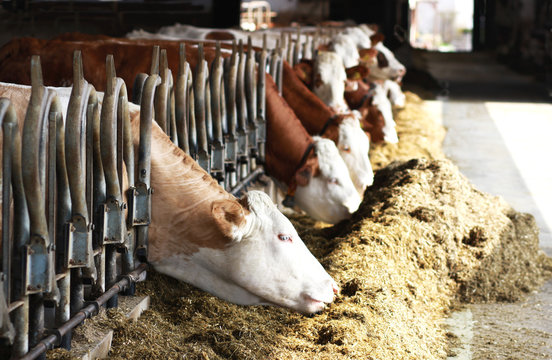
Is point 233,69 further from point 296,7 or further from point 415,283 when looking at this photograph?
point 296,7

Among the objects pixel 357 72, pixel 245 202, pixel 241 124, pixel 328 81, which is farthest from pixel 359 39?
pixel 245 202

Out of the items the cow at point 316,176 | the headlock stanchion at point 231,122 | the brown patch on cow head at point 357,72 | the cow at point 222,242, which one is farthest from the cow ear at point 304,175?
the brown patch on cow head at point 357,72

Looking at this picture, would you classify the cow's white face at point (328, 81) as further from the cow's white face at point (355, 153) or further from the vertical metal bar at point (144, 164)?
the vertical metal bar at point (144, 164)

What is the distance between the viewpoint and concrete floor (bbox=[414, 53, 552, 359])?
4074 millimetres

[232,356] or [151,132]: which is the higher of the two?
[151,132]

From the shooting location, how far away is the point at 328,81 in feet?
24.4

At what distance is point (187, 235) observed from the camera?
313 cm

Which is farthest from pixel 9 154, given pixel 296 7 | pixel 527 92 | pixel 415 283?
pixel 296 7

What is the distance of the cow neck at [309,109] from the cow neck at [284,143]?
19.5 inches

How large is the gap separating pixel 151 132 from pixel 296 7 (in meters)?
18.4

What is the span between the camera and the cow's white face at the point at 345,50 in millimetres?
9760

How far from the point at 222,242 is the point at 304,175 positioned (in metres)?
2.43

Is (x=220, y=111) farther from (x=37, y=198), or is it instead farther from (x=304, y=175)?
(x=37, y=198)

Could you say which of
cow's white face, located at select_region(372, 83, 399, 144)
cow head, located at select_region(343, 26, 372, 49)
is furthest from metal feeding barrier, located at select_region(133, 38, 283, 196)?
cow head, located at select_region(343, 26, 372, 49)
